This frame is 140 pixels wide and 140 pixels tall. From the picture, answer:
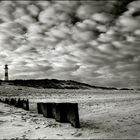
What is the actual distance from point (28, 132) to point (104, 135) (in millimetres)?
1959

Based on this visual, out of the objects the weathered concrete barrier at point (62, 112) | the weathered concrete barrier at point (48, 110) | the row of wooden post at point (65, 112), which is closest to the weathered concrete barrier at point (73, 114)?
the row of wooden post at point (65, 112)

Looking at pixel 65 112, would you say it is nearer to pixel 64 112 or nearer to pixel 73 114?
pixel 64 112

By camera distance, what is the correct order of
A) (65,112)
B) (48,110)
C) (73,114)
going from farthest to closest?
(48,110) → (65,112) → (73,114)

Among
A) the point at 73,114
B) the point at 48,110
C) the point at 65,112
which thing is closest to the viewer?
the point at 73,114

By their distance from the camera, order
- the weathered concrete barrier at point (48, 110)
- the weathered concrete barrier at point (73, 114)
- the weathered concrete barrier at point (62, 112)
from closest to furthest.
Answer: the weathered concrete barrier at point (73, 114), the weathered concrete barrier at point (62, 112), the weathered concrete barrier at point (48, 110)

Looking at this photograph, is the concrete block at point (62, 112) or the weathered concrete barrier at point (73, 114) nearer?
the weathered concrete barrier at point (73, 114)

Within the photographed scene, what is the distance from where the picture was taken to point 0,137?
16.5 ft

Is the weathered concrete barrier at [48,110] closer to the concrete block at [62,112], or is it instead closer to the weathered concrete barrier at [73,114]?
the concrete block at [62,112]

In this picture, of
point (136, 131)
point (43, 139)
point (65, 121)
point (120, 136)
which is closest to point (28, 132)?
point (43, 139)

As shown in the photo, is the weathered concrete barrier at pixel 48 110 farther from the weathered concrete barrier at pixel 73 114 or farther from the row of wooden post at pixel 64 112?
the weathered concrete barrier at pixel 73 114

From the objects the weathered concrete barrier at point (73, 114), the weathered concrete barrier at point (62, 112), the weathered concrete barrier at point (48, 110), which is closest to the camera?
the weathered concrete barrier at point (73, 114)

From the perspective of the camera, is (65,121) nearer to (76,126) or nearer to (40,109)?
(76,126)

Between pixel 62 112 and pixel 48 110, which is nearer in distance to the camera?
pixel 62 112

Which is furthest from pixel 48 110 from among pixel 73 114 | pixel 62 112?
pixel 73 114
